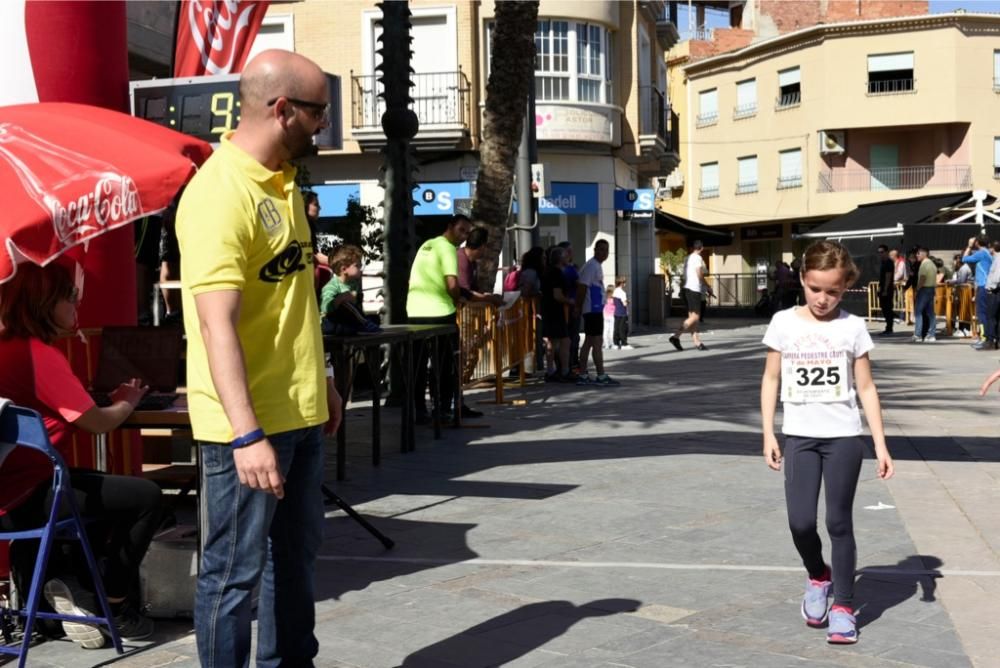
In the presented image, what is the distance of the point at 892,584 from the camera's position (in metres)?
5.94

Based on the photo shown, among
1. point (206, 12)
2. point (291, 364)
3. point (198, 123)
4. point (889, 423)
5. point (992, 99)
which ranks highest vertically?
point (992, 99)

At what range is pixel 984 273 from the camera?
2259 cm

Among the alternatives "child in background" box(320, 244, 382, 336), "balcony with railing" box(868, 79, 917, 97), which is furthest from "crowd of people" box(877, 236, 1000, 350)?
"balcony with railing" box(868, 79, 917, 97)

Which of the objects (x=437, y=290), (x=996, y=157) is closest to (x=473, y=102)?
(x=437, y=290)

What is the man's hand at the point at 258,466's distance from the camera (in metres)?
3.50

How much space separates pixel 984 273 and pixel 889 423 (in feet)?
37.2

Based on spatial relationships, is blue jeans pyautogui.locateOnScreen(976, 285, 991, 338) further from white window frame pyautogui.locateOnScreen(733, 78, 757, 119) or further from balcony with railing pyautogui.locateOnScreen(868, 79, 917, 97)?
white window frame pyautogui.locateOnScreen(733, 78, 757, 119)

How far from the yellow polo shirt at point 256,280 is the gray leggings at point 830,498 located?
220cm

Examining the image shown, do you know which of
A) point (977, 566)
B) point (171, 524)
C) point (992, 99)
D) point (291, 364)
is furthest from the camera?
point (992, 99)

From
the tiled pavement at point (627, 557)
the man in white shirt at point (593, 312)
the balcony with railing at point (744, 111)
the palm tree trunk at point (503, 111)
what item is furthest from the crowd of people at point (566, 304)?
the balcony with railing at point (744, 111)

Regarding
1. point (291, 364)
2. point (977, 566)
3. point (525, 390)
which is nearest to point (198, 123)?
point (291, 364)

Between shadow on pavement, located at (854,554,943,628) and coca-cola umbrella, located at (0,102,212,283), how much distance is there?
130 inches

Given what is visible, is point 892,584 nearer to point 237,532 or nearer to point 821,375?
point 821,375

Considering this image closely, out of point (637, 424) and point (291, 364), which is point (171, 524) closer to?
point (291, 364)
